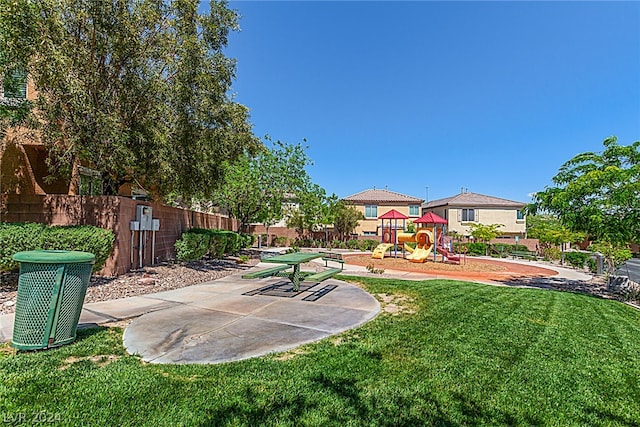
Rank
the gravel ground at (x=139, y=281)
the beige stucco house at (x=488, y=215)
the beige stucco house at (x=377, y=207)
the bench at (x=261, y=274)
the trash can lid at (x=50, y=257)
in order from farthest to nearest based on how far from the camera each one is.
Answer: the beige stucco house at (x=377, y=207) → the beige stucco house at (x=488, y=215) → the bench at (x=261, y=274) → the gravel ground at (x=139, y=281) → the trash can lid at (x=50, y=257)

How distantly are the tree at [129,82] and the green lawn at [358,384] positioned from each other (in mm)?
6168

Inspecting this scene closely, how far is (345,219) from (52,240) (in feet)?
95.6

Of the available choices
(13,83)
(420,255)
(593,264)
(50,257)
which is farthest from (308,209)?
(50,257)

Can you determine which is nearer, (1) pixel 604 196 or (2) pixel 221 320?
(2) pixel 221 320

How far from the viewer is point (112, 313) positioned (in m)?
6.09

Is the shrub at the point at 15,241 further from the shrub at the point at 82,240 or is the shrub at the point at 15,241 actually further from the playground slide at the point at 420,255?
the playground slide at the point at 420,255

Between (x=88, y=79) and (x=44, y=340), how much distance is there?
7279 millimetres

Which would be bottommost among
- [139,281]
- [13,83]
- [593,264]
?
[139,281]

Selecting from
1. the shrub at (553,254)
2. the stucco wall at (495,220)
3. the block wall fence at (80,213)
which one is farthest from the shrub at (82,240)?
the stucco wall at (495,220)

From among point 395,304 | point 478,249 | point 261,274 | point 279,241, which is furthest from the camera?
point 279,241

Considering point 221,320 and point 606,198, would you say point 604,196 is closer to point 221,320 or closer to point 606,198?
point 606,198

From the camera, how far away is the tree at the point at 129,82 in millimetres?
8133

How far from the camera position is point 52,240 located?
26.4 feet

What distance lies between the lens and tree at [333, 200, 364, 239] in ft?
116
